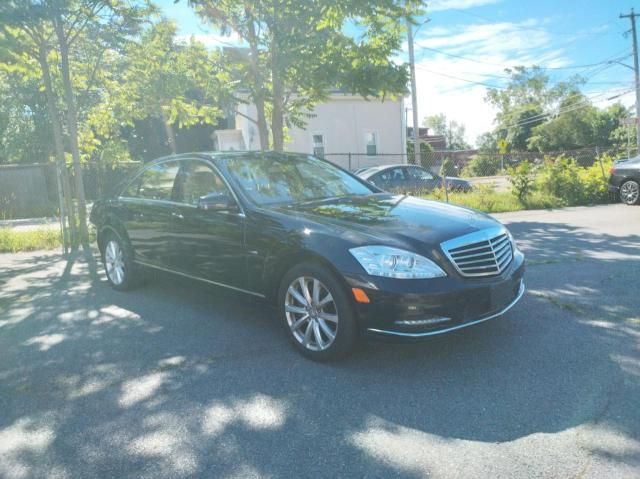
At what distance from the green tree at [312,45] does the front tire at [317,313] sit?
21.3ft

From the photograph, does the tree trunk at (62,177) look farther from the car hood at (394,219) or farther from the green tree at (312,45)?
the car hood at (394,219)

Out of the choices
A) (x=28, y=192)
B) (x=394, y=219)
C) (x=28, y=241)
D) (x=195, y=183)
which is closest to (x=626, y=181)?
(x=394, y=219)

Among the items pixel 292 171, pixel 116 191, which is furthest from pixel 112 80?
pixel 292 171

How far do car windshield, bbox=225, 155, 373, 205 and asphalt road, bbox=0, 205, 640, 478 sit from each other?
0.94 metres

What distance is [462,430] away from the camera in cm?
288

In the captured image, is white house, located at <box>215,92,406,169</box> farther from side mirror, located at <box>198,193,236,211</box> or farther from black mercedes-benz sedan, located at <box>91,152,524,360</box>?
side mirror, located at <box>198,193,236,211</box>

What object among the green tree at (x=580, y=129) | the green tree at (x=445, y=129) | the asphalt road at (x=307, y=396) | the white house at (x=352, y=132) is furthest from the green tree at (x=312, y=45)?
the green tree at (x=445, y=129)

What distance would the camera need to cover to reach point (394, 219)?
157 inches

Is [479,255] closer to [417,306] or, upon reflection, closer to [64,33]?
[417,306]

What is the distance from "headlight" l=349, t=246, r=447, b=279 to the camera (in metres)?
3.46

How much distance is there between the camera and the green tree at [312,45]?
9414 millimetres

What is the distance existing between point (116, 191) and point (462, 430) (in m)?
5.00

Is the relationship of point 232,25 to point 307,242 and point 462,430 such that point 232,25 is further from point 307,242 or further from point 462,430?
point 462,430

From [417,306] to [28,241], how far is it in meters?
9.16
